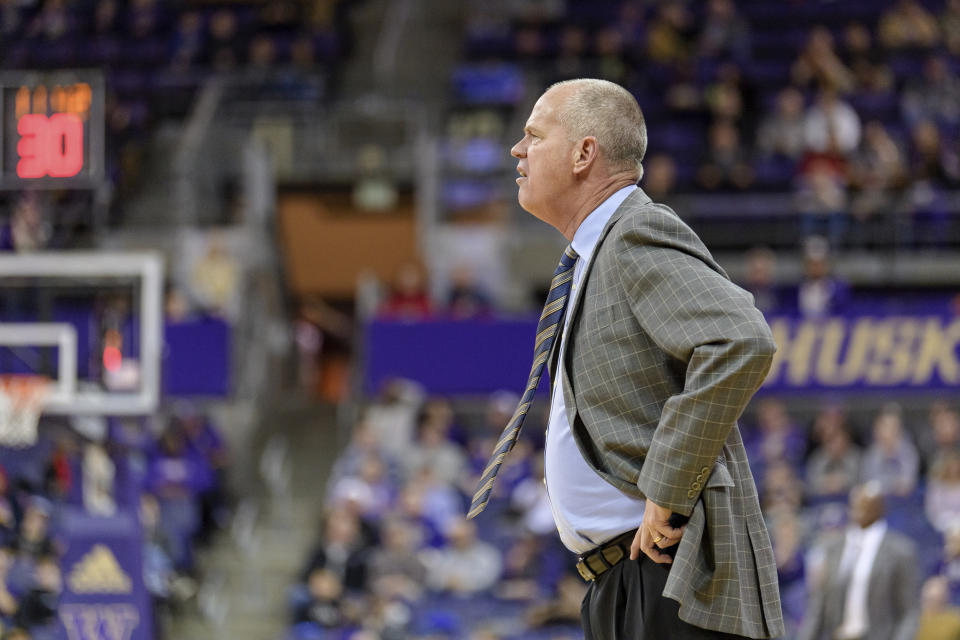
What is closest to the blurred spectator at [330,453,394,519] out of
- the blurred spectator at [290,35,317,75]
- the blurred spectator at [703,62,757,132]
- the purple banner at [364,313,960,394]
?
the purple banner at [364,313,960,394]

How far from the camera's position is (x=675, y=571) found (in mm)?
2697

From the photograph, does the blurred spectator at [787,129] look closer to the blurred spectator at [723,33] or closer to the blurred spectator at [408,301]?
the blurred spectator at [723,33]

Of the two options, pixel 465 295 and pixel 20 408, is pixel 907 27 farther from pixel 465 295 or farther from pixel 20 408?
pixel 20 408

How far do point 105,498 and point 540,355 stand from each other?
26.1 feet

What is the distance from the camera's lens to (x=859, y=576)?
805 cm

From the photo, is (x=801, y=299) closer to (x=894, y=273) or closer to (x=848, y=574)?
(x=894, y=273)

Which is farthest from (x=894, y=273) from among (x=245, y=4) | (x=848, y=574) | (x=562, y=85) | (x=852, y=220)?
(x=562, y=85)

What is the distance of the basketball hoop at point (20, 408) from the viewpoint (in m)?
9.41

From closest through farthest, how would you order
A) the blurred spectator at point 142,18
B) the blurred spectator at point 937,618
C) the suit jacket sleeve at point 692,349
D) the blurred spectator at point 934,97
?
the suit jacket sleeve at point 692,349, the blurred spectator at point 937,618, the blurred spectator at point 934,97, the blurred spectator at point 142,18

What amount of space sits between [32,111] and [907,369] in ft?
27.3

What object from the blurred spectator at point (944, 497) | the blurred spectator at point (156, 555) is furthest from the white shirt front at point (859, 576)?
the blurred spectator at point (156, 555)

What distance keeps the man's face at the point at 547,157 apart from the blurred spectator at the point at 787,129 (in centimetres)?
1251

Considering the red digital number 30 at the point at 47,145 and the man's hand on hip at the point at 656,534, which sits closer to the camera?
the man's hand on hip at the point at 656,534

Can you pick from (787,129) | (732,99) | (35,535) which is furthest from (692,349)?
(732,99)
